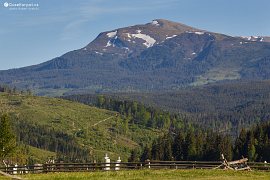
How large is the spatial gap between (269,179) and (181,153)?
106 meters

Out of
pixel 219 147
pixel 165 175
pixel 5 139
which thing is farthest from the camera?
pixel 219 147

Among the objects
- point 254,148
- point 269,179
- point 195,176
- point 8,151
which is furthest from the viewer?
point 254,148

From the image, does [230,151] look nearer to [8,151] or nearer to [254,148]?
[254,148]

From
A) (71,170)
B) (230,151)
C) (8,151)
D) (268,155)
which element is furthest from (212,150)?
(71,170)

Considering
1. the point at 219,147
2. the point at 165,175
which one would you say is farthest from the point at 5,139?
the point at 219,147

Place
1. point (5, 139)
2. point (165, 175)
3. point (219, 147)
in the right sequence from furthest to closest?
point (219, 147) < point (5, 139) < point (165, 175)

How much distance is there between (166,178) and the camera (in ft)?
156

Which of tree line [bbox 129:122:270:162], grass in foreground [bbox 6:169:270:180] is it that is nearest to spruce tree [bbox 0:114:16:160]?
grass in foreground [bbox 6:169:270:180]

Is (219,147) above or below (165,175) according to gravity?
below

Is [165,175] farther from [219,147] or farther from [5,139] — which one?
[219,147]

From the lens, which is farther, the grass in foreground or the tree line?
the tree line

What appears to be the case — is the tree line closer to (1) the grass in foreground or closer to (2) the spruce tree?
(2) the spruce tree

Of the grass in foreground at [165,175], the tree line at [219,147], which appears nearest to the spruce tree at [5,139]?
the grass in foreground at [165,175]

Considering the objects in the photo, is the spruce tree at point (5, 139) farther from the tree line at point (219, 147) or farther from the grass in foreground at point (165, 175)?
the tree line at point (219, 147)
